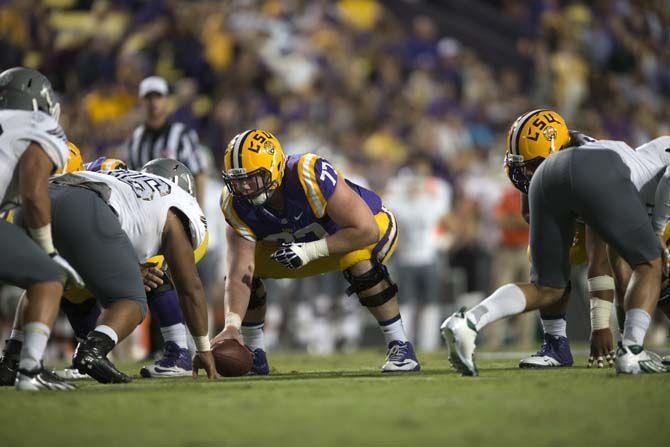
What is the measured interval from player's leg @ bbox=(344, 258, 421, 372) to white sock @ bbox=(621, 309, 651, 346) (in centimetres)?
148

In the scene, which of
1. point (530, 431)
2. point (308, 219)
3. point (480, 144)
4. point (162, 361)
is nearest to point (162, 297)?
point (162, 361)

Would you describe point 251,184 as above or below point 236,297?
above

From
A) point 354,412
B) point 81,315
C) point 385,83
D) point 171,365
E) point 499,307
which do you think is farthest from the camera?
point 385,83

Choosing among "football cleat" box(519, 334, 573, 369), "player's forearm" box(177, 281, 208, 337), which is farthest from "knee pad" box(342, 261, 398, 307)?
"player's forearm" box(177, 281, 208, 337)

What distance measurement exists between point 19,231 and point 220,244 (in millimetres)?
6338

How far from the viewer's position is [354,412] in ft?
13.0

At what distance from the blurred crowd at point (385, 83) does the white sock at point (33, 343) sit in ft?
22.3

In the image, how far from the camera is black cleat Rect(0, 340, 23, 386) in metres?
5.71

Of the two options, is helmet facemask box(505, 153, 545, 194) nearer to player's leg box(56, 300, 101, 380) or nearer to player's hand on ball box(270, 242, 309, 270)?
player's hand on ball box(270, 242, 309, 270)

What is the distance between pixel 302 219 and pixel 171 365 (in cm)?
117

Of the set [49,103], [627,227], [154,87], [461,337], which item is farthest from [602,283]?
[154,87]

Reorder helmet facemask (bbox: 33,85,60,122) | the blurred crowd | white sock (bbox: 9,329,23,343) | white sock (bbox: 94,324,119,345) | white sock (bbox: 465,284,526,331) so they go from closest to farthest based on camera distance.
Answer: helmet facemask (bbox: 33,85,60,122)
white sock (bbox: 94,324,119,345)
white sock (bbox: 465,284,526,331)
white sock (bbox: 9,329,23,343)
the blurred crowd

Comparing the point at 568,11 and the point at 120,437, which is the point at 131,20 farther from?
the point at 120,437

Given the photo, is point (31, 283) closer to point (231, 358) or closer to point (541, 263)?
point (231, 358)
